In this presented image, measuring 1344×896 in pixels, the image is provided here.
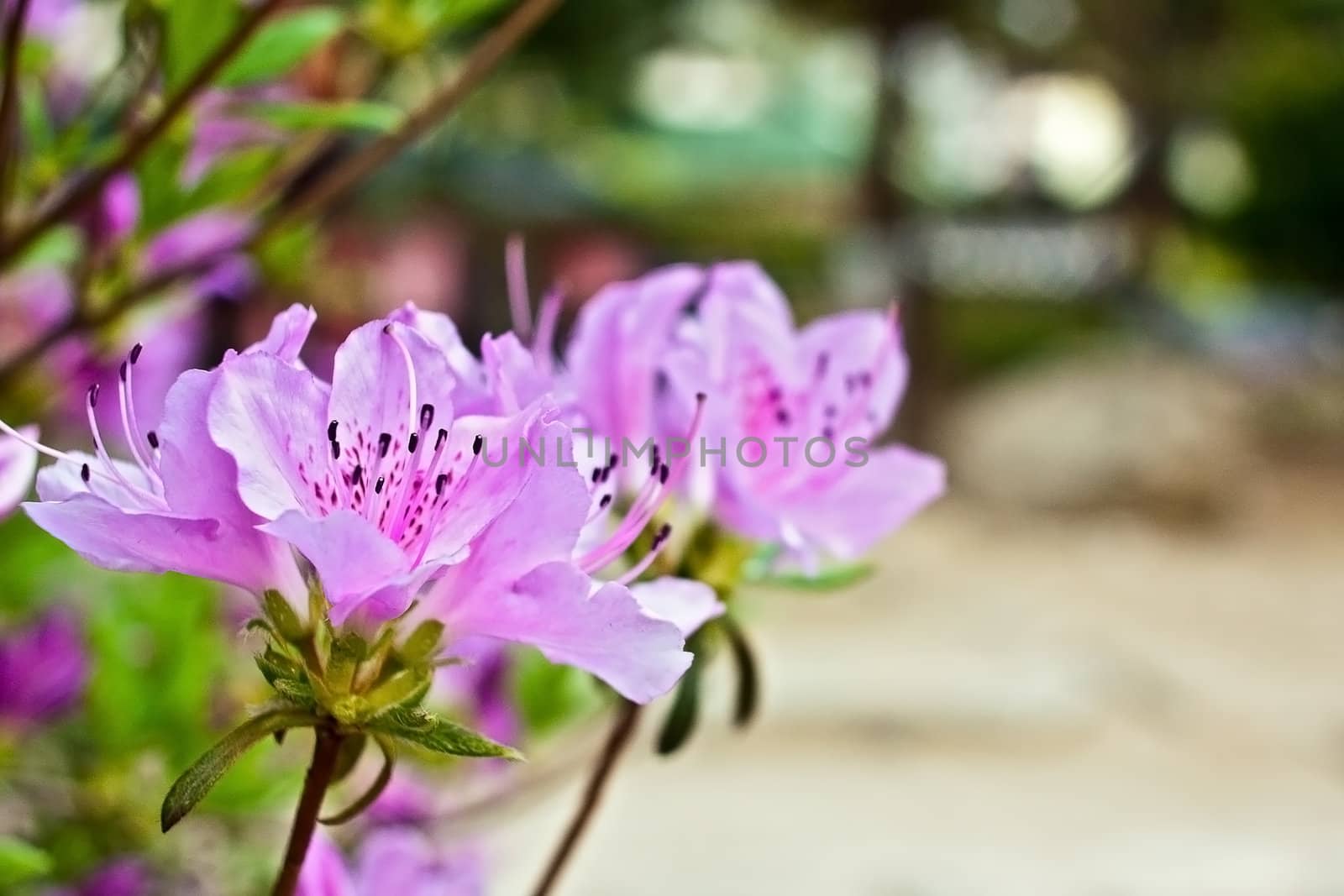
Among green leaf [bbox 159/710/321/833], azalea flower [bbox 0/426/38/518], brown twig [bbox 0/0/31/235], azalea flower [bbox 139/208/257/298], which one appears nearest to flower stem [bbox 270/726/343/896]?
green leaf [bbox 159/710/321/833]

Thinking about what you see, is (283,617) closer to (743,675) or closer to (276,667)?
(276,667)

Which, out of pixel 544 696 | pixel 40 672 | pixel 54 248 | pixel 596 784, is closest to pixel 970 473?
pixel 544 696

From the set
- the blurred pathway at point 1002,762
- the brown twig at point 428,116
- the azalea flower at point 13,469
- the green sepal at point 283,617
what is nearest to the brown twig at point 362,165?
the brown twig at point 428,116

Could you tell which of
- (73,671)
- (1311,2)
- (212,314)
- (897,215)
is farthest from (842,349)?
(1311,2)

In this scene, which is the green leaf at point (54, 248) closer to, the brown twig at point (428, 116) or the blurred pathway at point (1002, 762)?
the brown twig at point (428, 116)

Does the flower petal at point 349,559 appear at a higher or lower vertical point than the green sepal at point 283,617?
higher

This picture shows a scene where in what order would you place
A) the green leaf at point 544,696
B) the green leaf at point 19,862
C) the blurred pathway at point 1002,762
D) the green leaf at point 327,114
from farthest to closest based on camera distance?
1. the blurred pathway at point 1002,762
2. the green leaf at point 544,696
3. the green leaf at point 327,114
4. the green leaf at point 19,862

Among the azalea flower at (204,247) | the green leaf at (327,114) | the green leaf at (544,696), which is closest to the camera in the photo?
the green leaf at (327,114)
